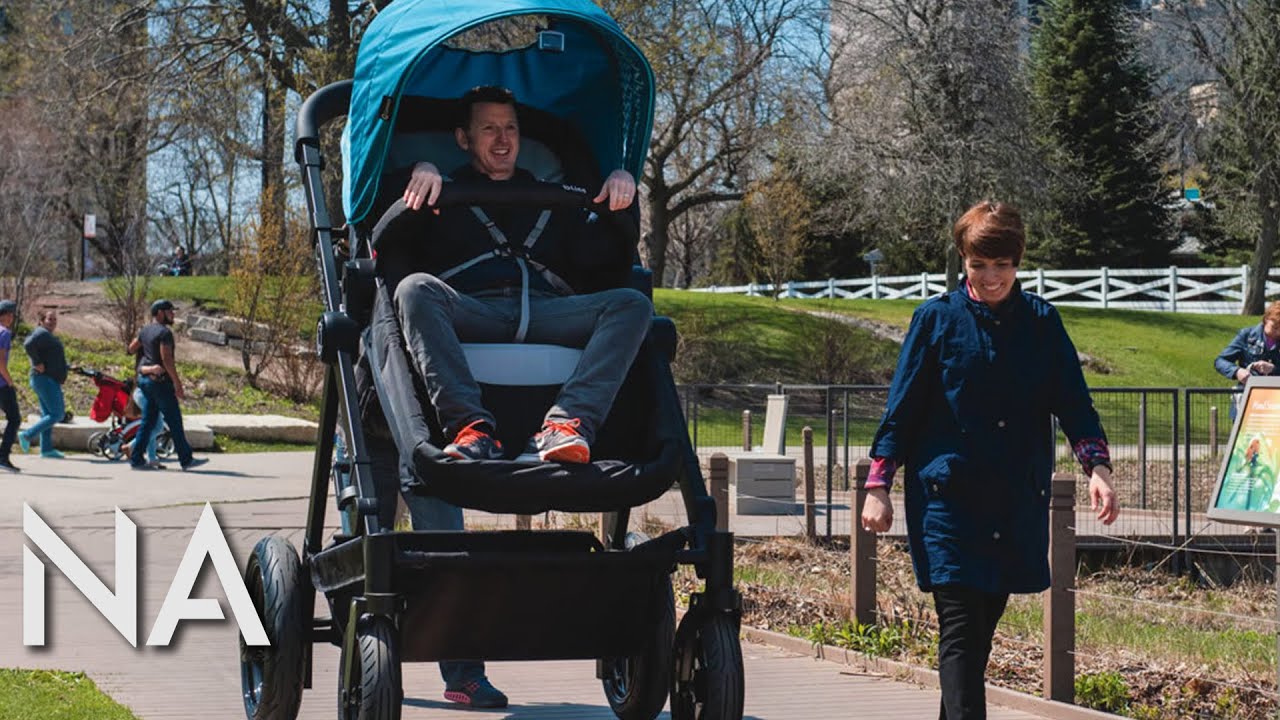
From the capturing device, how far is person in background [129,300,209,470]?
2075cm

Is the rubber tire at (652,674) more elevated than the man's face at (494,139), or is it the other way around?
the man's face at (494,139)

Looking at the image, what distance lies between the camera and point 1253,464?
7.12 metres

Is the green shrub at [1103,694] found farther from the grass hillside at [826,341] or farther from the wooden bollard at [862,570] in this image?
the grass hillside at [826,341]

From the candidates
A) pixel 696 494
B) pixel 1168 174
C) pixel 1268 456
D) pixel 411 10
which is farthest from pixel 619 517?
pixel 1168 174

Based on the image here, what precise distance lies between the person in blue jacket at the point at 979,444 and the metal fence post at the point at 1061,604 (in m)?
1.93

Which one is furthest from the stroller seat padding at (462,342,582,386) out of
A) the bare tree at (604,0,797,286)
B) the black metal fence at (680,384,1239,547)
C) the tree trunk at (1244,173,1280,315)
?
the tree trunk at (1244,173,1280,315)

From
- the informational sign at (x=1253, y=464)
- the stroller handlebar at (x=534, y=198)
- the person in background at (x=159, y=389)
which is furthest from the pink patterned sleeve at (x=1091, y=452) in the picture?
the person in background at (x=159, y=389)

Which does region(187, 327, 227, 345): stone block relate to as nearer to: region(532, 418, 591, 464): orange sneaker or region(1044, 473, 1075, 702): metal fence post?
region(1044, 473, 1075, 702): metal fence post

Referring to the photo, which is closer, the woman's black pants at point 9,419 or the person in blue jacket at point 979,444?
the person in blue jacket at point 979,444

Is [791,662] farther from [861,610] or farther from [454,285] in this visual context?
[454,285]

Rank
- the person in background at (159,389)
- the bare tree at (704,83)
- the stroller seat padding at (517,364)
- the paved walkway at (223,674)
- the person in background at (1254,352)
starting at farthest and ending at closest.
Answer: the bare tree at (704,83) → the person in background at (159,389) → the person in background at (1254,352) → the paved walkway at (223,674) → the stroller seat padding at (517,364)

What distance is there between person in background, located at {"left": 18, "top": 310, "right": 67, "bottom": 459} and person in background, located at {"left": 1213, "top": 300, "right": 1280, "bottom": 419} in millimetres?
13525

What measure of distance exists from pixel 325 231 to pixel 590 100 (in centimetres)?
124

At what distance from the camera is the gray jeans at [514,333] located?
18.6ft
